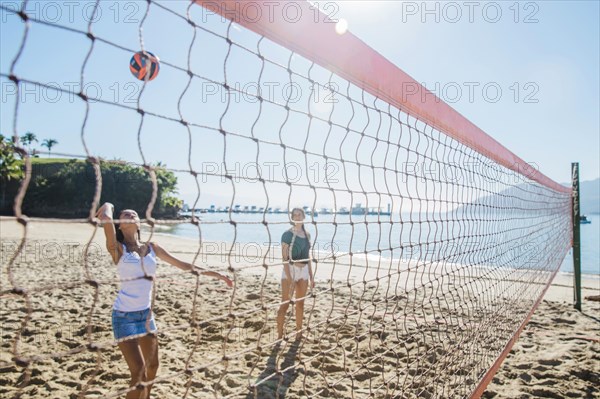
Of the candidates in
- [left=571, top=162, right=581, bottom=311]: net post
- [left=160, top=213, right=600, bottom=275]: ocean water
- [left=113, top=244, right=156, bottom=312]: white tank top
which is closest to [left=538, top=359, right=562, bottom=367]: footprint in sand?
[left=160, top=213, right=600, bottom=275]: ocean water

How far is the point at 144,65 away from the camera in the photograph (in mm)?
1286

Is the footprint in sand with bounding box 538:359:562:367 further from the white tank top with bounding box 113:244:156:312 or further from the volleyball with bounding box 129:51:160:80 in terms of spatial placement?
the volleyball with bounding box 129:51:160:80

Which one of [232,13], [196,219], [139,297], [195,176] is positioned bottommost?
[139,297]

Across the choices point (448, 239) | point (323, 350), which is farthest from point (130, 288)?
point (323, 350)

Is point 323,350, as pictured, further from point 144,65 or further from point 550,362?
point 144,65

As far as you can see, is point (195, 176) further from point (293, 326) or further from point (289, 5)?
point (293, 326)

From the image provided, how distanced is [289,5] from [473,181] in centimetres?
271

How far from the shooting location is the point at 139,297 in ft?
8.64

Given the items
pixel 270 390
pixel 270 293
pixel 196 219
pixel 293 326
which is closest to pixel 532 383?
pixel 270 390

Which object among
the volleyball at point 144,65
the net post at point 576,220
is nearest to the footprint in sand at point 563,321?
the net post at point 576,220

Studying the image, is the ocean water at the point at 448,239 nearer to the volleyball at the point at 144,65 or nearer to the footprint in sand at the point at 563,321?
the volleyball at the point at 144,65

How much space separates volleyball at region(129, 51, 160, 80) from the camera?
123 cm

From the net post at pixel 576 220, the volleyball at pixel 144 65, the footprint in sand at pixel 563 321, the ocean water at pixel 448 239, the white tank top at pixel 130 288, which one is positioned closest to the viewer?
the volleyball at pixel 144 65

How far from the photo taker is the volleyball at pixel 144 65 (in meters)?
1.23
